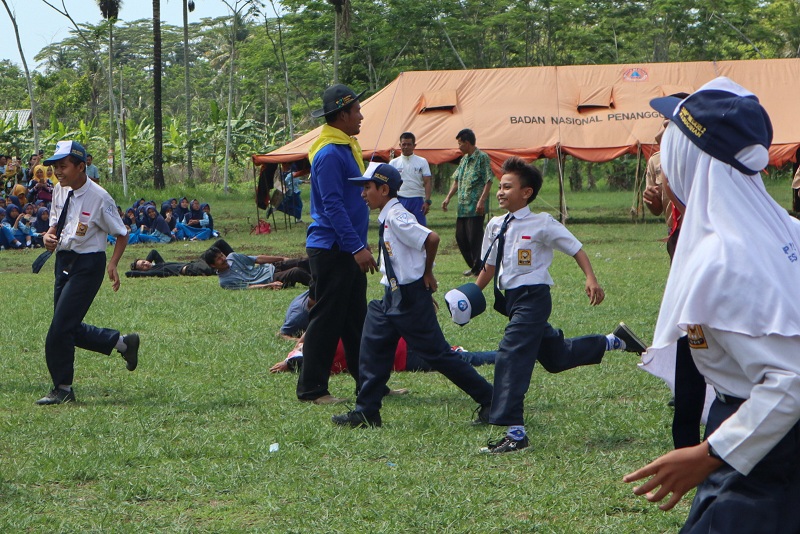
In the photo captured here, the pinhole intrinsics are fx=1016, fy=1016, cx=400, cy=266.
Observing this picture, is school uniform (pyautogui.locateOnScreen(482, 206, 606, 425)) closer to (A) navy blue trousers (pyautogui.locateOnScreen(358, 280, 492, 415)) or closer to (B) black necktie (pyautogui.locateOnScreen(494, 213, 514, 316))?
(B) black necktie (pyautogui.locateOnScreen(494, 213, 514, 316))

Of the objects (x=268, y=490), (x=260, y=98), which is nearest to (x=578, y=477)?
(x=268, y=490)

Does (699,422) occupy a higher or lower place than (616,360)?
higher

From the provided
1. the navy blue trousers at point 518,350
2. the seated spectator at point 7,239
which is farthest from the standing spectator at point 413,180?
the seated spectator at point 7,239

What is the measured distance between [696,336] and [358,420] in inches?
156

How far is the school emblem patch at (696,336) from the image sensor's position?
220cm

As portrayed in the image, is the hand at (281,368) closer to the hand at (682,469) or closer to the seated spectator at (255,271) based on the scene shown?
the seated spectator at (255,271)

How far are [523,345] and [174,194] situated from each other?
28602mm

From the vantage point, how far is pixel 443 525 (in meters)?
4.24

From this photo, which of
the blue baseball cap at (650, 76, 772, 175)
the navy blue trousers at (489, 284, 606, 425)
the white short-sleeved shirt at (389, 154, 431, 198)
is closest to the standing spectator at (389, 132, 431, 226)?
the white short-sleeved shirt at (389, 154, 431, 198)

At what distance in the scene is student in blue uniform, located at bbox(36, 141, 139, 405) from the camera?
697 cm

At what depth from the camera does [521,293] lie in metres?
5.70

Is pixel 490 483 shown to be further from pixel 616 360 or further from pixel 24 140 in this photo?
pixel 24 140

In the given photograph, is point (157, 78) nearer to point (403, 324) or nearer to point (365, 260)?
point (365, 260)

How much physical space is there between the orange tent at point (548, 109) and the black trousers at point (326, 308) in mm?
15604
